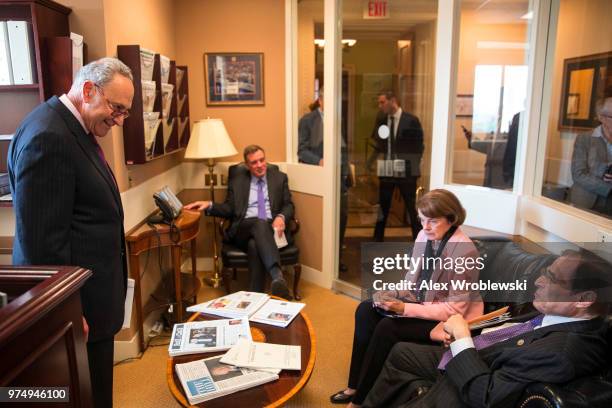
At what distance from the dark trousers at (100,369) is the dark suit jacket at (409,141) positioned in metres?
2.35

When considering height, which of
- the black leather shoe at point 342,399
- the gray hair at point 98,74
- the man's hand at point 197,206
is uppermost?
the gray hair at point 98,74

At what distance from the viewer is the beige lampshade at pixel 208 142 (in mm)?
3441

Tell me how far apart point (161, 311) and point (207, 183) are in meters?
1.23

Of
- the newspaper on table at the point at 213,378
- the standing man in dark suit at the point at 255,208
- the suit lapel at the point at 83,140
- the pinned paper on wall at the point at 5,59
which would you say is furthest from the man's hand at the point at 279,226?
the pinned paper on wall at the point at 5,59

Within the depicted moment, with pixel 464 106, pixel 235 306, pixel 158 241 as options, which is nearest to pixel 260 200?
pixel 158 241

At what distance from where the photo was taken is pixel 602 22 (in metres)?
2.15

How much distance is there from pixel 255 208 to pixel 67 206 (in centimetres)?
213

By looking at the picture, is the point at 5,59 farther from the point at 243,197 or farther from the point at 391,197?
the point at 391,197

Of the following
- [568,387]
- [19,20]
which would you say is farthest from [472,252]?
[19,20]

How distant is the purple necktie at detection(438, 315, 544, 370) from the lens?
5.10 ft

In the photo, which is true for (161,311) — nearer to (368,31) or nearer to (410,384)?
(410,384)

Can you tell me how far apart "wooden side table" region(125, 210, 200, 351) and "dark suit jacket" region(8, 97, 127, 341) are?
0.90m

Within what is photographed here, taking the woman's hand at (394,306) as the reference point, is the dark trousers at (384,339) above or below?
below

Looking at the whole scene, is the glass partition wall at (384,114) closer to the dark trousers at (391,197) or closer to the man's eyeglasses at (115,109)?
the dark trousers at (391,197)
